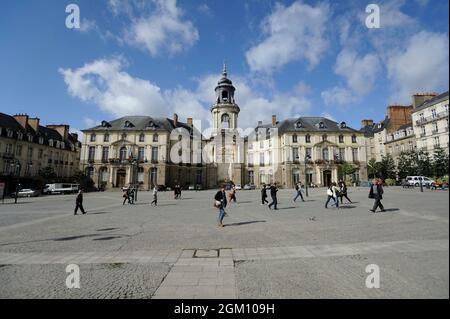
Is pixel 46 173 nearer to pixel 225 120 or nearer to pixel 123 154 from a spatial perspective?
pixel 123 154

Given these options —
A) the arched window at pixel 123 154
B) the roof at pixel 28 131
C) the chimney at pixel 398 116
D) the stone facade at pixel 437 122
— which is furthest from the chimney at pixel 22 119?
the chimney at pixel 398 116

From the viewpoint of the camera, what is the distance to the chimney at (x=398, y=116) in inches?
1828

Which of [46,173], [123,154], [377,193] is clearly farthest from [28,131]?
[377,193]

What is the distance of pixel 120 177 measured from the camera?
1886 inches

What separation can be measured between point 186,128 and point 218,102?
9319 millimetres

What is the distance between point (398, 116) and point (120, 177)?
2061 inches

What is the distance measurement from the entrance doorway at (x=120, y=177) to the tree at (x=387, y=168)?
145 ft

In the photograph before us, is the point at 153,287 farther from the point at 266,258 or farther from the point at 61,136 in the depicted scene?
the point at 61,136

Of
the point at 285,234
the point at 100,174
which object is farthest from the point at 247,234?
the point at 100,174

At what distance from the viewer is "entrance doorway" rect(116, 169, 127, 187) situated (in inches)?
1879

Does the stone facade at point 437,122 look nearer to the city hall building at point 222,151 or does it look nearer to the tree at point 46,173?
the city hall building at point 222,151

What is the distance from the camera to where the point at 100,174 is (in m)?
47.8

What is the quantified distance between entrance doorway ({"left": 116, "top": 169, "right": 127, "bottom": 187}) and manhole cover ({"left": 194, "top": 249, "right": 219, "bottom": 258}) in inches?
1768
